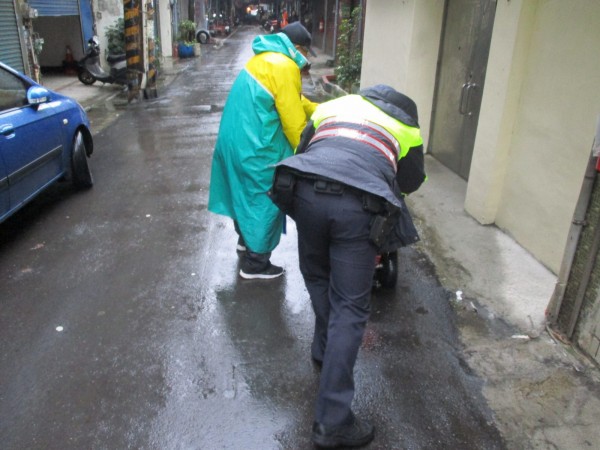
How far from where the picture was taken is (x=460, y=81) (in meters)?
6.33

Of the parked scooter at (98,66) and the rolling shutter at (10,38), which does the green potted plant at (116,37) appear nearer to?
the parked scooter at (98,66)

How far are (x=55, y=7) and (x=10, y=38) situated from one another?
11.9 ft

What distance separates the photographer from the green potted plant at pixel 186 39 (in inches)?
879

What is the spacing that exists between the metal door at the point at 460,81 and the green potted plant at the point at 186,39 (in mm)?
17605

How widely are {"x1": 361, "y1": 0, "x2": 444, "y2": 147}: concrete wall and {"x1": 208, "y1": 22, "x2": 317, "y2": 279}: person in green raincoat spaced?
11.1ft

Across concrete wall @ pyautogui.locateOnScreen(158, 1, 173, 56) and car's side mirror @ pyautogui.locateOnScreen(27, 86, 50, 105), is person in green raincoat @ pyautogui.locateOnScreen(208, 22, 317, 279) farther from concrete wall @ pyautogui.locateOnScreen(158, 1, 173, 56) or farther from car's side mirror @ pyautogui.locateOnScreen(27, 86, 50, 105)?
concrete wall @ pyautogui.locateOnScreen(158, 1, 173, 56)

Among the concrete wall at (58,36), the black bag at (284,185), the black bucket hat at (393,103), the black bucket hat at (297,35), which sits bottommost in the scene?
the concrete wall at (58,36)

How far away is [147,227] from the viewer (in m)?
5.12

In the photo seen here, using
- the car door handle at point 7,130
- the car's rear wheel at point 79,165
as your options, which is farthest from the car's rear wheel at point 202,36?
the car door handle at point 7,130

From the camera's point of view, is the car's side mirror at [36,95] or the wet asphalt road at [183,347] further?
the car's side mirror at [36,95]

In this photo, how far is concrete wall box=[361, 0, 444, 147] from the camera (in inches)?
268

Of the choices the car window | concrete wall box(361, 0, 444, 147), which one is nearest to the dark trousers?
the car window

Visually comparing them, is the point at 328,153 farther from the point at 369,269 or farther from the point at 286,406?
the point at 286,406

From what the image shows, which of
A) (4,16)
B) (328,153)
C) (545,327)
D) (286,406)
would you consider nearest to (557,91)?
(545,327)
